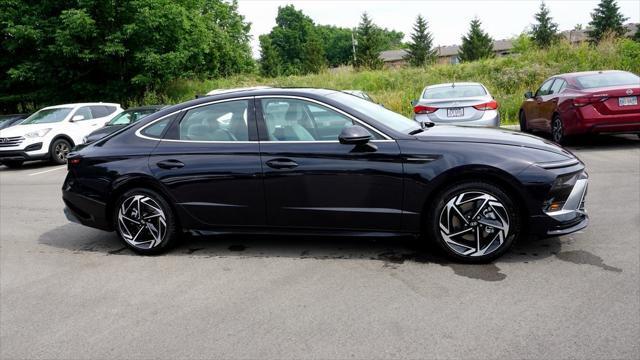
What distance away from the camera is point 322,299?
161 inches

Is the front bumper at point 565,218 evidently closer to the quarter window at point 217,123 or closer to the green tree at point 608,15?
the quarter window at point 217,123

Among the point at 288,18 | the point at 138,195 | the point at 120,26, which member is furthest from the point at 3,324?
the point at 288,18

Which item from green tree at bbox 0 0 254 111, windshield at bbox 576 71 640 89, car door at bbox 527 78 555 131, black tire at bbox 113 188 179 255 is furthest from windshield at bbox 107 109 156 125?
green tree at bbox 0 0 254 111

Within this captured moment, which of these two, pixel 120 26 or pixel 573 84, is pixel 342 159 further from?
pixel 120 26

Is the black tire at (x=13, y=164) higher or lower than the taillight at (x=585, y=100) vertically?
lower

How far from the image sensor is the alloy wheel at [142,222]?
536 cm

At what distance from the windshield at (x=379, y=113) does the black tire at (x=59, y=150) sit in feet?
38.0

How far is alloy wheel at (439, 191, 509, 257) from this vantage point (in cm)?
459

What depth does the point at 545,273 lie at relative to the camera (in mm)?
4387

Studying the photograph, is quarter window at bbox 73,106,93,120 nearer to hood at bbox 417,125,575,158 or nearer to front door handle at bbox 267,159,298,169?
front door handle at bbox 267,159,298,169

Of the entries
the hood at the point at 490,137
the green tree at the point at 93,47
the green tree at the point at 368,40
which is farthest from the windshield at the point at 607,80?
the green tree at the point at 368,40

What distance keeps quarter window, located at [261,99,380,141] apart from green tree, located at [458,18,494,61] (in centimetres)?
6815

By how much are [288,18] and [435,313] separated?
107821 millimetres

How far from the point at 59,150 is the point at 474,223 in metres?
13.1
